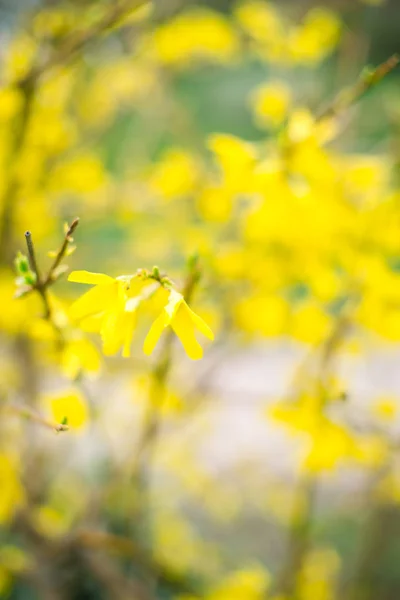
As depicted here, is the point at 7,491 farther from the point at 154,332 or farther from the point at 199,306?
the point at 154,332

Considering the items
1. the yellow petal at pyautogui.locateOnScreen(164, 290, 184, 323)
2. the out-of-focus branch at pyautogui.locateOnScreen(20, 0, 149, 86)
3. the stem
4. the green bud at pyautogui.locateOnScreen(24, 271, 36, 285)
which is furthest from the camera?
the stem

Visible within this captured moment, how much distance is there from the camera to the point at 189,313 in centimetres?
48

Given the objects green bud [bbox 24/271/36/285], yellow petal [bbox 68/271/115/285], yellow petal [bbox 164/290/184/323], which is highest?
green bud [bbox 24/271/36/285]

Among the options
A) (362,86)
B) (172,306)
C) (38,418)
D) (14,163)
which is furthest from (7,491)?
(362,86)

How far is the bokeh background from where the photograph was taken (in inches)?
35.2

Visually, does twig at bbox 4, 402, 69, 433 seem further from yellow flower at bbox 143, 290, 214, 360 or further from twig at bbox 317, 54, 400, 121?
twig at bbox 317, 54, 400, 121

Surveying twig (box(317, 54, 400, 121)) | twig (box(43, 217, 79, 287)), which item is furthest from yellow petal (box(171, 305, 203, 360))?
twig (box(317, 54, 400, 121))

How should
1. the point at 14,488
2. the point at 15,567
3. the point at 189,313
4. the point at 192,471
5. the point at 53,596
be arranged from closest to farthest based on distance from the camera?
1. the point at 189,313
2. the point at 14,488
3. the point at 15,567
4. the point at 53,596
5. the point at 192,471

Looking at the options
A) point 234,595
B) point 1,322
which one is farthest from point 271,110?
point 234,595

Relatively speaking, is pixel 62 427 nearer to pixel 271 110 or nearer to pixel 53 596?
pixel 271 110

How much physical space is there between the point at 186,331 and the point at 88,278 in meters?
0.10

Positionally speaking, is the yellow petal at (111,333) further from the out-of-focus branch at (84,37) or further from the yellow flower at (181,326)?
the out-of-focus branch at (84,37)

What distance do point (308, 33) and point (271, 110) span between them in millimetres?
279

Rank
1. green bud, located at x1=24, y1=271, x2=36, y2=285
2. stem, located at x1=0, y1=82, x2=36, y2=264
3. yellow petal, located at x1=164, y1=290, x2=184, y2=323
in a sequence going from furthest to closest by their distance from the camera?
stem, located at x1=0, y1=82, x2=36, y2=264
green bud, located at x1=24, y1=271, x2=36, y2=285
yellow petal, located at x1=164, y1=290, x2=184, y2=323
